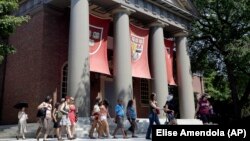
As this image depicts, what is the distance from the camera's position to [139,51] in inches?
784

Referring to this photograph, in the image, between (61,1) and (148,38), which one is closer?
(61,1)

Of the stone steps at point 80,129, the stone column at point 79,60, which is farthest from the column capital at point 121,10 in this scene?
the stone steps at point 80,129

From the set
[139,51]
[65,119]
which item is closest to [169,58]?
[139,51]

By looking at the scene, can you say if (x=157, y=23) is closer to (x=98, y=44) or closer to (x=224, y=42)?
(x=98, y=44)

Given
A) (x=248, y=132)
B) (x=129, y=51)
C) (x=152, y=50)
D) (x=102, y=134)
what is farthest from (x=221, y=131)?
(x=152, y=50)

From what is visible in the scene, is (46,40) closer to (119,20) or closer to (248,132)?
(119,20)

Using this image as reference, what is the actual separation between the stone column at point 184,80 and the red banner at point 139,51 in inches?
154

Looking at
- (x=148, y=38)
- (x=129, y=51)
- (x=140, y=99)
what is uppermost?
(x=148, y=38)

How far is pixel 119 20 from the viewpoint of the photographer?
18391 mm

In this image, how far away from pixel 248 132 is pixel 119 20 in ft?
49.8

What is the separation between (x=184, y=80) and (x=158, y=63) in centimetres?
335

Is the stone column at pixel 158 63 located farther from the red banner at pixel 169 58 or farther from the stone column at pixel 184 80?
the stone column at pixel 184 80

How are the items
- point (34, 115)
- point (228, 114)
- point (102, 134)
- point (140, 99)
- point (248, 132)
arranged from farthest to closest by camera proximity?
1. point (228, 114)
2. point (140, 99)
3. point (34, 115)
4. point (102, 134)
5. point (248, 132)

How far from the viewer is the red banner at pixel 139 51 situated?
63.8 ft
